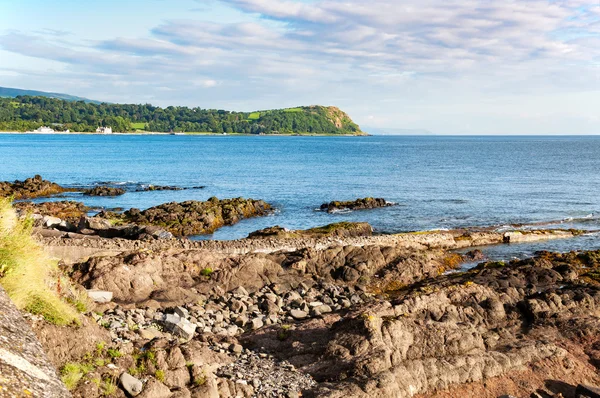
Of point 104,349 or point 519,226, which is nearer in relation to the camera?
point 104,349

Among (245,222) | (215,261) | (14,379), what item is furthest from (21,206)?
(14,379)

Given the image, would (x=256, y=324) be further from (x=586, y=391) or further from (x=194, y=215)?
(x=194, y=215)

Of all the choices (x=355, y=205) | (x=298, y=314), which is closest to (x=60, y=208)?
(x=355, y=205)

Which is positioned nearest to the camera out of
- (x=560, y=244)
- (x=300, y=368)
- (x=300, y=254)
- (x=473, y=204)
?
(x=300, y=368)

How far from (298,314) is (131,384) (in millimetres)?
9845

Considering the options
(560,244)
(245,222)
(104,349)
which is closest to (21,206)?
(245,222)

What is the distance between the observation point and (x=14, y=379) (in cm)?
716

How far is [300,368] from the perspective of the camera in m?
16.2

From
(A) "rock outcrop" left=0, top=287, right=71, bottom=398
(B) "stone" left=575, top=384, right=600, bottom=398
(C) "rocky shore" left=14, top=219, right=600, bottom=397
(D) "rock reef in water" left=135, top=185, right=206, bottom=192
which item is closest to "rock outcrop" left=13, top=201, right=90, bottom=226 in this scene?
(D) "rock reef in water" left=135, top=185, right=206, bottom=192

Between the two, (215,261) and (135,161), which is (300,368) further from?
(135,161)

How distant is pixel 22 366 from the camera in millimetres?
7664

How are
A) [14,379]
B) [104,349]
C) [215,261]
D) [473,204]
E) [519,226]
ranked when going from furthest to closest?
[473,204] < [519,226] < [215,261] < [104,349] < [14,379]

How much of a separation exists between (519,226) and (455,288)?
87.9 ft

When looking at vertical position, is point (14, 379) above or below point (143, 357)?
above
